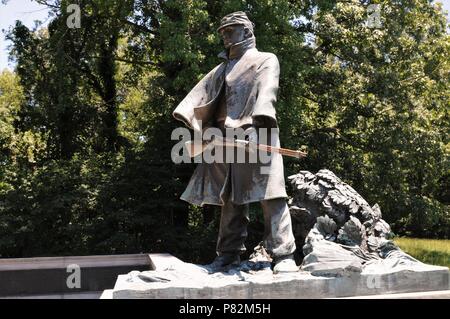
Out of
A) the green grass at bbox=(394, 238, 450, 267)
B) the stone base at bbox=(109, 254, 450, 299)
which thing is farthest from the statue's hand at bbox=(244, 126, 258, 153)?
the green grass at bbox=(394, 238, 450, 267)

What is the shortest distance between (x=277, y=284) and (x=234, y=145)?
1.20 meters

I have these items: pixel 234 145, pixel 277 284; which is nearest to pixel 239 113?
pixel 234 145

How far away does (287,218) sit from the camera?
508 centimetres

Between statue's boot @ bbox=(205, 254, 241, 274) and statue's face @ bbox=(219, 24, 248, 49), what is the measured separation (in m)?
1.99

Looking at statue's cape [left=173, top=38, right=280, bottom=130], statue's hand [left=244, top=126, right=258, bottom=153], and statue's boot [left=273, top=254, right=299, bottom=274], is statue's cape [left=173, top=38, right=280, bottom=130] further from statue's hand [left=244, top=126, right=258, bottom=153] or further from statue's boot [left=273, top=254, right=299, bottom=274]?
statue's boot [left=273, top=254, right=299, bottom=274]

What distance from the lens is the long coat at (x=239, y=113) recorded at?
5.03 metres

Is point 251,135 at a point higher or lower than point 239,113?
lower

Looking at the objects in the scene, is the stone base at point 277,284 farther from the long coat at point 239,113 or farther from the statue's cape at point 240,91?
the statue's cape at point 240,91

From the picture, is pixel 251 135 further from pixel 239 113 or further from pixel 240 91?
pixel 240 91

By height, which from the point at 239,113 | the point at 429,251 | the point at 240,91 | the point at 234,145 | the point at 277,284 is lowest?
the point at 429,251

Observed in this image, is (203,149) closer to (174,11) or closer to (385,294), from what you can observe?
(385,294)

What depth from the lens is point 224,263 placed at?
5.32 metres

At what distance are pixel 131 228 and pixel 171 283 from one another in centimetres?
664
